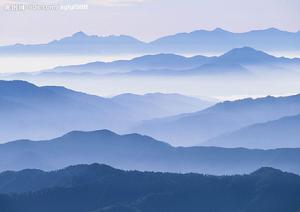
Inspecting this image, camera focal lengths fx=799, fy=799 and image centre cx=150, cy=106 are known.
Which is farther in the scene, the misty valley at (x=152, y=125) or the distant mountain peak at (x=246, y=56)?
the distant mountain peak at (x=246, y=56)

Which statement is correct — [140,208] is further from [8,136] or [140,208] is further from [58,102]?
[58,102]

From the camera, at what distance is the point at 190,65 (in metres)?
85.4

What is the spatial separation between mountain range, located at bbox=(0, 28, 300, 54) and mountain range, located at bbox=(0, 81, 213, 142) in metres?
6.36

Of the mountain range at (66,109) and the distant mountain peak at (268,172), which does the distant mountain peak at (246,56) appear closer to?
the mountain range at (66,109)

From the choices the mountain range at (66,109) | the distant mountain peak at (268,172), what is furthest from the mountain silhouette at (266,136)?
the distant mountain peak at (268,172)

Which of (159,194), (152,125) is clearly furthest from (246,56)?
(159,194)

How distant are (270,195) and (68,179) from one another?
11.8 meters

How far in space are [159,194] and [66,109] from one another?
49.3 meters

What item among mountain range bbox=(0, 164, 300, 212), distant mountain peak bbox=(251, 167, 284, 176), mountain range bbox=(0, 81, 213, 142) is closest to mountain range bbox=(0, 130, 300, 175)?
mountain range bbox=(0, 81, 213, 142)

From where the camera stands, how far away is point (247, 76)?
7194 centimetres

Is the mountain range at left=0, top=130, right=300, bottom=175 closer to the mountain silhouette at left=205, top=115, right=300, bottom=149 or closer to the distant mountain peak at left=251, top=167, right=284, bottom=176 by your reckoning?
the mountain silhouette at left=205, top=115, right=300, bottom=149

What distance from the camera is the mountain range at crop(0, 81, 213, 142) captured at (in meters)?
78.2

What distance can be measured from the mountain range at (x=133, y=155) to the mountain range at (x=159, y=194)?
1153 cm

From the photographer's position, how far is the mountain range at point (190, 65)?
6444 cm
